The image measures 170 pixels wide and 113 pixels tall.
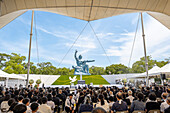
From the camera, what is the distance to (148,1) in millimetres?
8188

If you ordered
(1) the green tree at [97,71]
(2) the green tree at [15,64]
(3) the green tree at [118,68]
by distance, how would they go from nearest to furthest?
(2) the green tree at [15,64]
(3) the green tree at [118,68]
(1) the green tree at [97,71]

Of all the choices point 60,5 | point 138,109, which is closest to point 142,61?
point 60,5

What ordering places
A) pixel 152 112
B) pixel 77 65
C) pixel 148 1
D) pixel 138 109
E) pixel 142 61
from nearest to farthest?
pixel 152 112 < pixel 138 109 < pixel 148 1 < pixel 77 65 < pixel 142 61

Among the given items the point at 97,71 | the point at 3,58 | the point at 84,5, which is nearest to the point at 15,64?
the point at 3,58

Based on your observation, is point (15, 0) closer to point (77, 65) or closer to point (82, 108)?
point (82, 108)

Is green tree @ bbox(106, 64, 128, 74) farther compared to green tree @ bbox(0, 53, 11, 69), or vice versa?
green tree @ bbox(106, 64, 128, 74)

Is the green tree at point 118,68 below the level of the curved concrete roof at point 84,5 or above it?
below

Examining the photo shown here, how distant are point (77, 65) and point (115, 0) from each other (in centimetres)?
2716

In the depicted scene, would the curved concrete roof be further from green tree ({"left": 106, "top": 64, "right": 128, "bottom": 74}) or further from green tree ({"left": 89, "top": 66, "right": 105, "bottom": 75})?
green tree ({"left": 89, "top": 66, "right": 105, "bottom": 75})

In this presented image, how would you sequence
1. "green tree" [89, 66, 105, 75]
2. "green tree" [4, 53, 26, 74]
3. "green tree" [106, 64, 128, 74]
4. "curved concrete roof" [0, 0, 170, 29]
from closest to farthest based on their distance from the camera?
1. "curved concrete roof" [0, 0, 170, 29]
2. "green tree" [4, 53, 26, 74]
3. "green tree" [106, 64, 128, 74]
4. "green tree" [89, 66, 105, 75]

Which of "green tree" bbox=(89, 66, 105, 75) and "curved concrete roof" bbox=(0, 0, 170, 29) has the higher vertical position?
"curved concrete roof" bbox=(0, 0, 170, 29)

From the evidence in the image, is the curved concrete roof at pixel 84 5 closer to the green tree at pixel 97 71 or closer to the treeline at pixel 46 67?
the treeline at pixel 46 67

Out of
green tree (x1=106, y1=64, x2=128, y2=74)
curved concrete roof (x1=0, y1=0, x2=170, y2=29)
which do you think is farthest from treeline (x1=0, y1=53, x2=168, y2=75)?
curved concrete roof (x1=0, y1=0, x2=170, y2=29)

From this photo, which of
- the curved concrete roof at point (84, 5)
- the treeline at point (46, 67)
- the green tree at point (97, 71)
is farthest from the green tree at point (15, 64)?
the green tree at point (97, 71)
